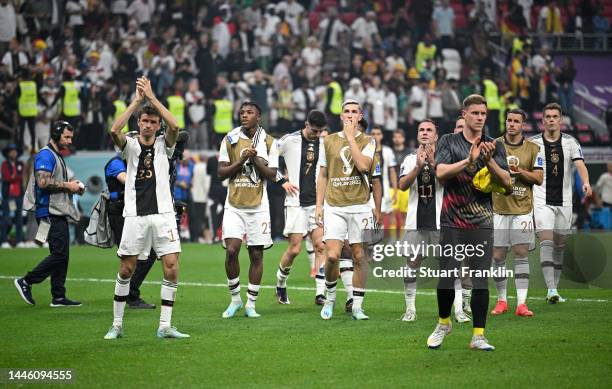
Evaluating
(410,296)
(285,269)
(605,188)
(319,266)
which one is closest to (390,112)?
(605,188)

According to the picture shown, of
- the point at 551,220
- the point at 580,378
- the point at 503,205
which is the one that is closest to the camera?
the point at 580,378

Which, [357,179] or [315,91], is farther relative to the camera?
[315,91]

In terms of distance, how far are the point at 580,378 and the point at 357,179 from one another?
4.71 metres

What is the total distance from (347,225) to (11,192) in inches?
591

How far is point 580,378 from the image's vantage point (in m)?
8.93

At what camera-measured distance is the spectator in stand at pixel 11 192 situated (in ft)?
84.3

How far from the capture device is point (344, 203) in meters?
12.9

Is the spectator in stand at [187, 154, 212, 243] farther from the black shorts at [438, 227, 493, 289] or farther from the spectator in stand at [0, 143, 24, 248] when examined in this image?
the black shorts at [438, 227, 493, 289]

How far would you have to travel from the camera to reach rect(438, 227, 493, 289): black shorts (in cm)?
999

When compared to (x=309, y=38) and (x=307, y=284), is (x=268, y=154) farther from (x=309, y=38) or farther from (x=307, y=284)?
(x=309, y=38)

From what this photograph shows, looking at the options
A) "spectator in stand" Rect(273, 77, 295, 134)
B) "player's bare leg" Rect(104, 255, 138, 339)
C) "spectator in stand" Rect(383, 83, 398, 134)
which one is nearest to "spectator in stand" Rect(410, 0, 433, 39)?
"spectator in stand" Rect(383, 83, 398, 134)

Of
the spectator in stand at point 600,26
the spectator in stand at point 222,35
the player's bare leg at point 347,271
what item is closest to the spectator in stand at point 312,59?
the spectator in stand at point 222,35

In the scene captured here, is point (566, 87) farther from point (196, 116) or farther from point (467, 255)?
point (467, 255)

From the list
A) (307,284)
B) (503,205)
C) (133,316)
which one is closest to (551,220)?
(503,205)
